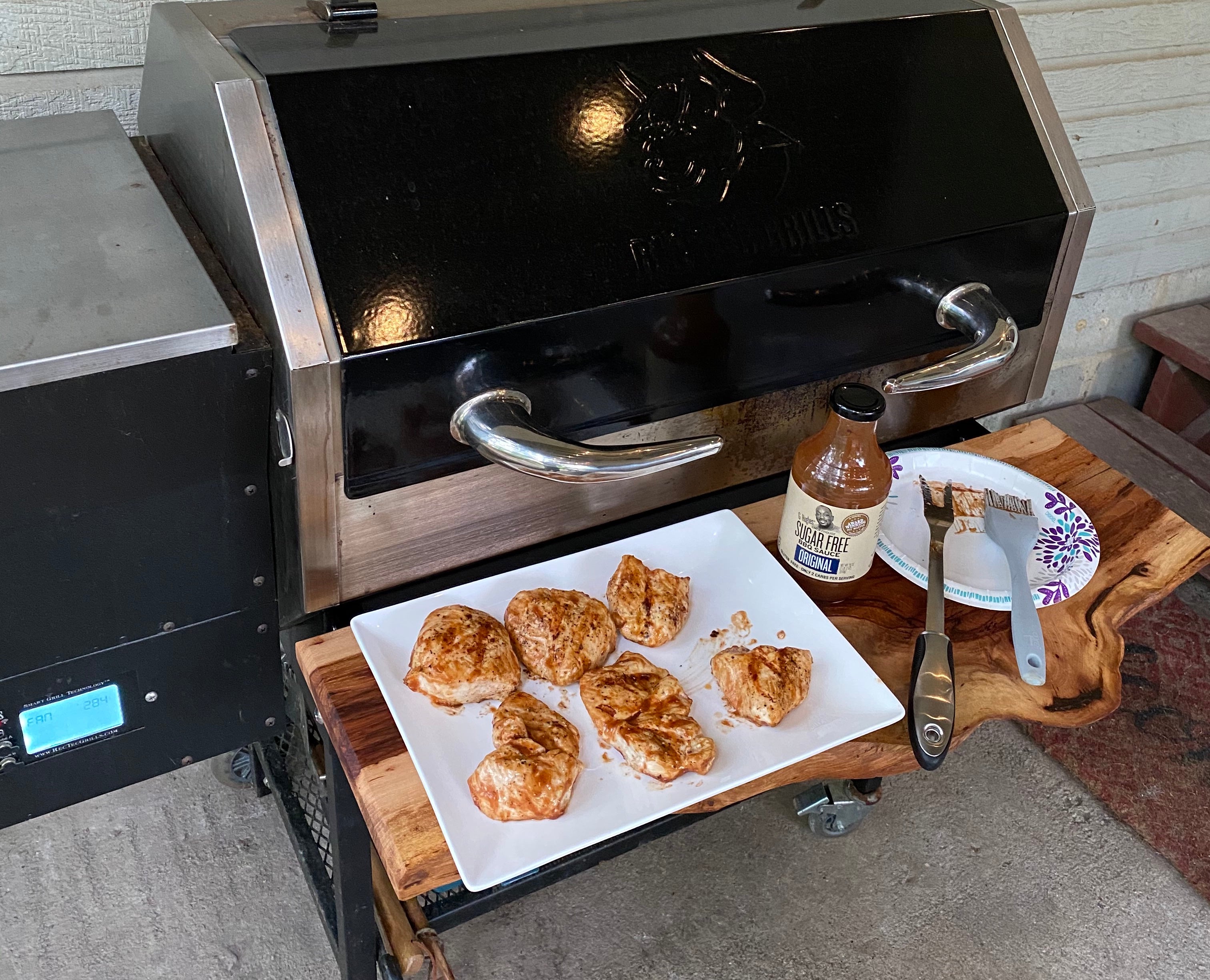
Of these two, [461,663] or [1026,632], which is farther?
[1026,632]

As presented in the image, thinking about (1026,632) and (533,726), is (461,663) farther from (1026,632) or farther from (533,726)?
(1026,632)

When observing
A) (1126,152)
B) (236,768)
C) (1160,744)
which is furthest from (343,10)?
(1160,744)

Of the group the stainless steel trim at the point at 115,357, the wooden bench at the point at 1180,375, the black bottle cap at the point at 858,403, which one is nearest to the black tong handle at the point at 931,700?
the black bottle cap at the point at 858,403

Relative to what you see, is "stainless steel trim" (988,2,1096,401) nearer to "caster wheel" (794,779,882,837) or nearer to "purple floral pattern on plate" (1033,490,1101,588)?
"purple floral pattern on plate" (1033,490,1101,588)

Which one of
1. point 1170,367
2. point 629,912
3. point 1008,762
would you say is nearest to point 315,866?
point 629,912

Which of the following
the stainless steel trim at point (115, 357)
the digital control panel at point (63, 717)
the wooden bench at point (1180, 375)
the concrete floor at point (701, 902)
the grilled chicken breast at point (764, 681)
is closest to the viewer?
the stainless steel trim at point (115, 357)

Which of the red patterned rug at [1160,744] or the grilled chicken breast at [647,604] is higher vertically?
the grilled chicken breast at [647,604]

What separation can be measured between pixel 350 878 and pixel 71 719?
32 cm

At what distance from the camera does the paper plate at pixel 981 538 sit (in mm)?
1044

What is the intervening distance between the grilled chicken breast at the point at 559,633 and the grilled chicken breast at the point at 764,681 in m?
0.11

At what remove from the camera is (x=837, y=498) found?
3.22 ft

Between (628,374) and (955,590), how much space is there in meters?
0.38

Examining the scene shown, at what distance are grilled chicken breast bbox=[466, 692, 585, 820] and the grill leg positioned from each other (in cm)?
20

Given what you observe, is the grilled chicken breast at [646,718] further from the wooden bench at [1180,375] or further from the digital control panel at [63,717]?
the wooden bench at [1180,375]
